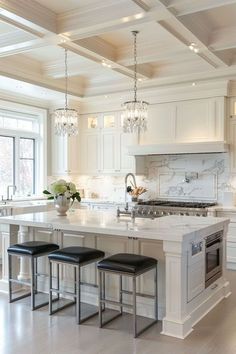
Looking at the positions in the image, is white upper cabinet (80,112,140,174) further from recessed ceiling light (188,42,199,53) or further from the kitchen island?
the kitchen island

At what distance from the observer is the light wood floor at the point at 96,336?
3033mm

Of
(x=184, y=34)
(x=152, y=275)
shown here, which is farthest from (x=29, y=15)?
(x=152, y=275)

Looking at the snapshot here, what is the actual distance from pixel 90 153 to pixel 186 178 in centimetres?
207

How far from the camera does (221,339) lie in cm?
323

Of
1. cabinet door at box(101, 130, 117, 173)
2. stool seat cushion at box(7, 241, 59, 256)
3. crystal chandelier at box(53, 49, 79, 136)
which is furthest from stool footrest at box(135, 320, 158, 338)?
cabinet door at box(101, 130, 117, 173)

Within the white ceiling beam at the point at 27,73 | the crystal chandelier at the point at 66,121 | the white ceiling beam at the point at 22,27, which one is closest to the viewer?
the white ceiling beam at the point at 22,27

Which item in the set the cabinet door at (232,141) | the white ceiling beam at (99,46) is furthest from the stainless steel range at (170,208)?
the white ceiling beam at (99,46)

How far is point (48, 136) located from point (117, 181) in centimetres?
167

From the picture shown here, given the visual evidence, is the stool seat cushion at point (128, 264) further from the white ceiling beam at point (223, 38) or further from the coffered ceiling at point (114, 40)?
the white ceiling beam at point (223, 38)

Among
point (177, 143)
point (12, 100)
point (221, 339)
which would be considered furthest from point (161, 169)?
point (221, 339)

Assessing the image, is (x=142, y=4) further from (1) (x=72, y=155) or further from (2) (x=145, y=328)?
(1) (x=72, y=155)

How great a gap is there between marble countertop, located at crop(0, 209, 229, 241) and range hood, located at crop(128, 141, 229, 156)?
1878 mm

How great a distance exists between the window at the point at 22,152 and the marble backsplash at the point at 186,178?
1.61m

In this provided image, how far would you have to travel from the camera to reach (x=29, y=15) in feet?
12.4
